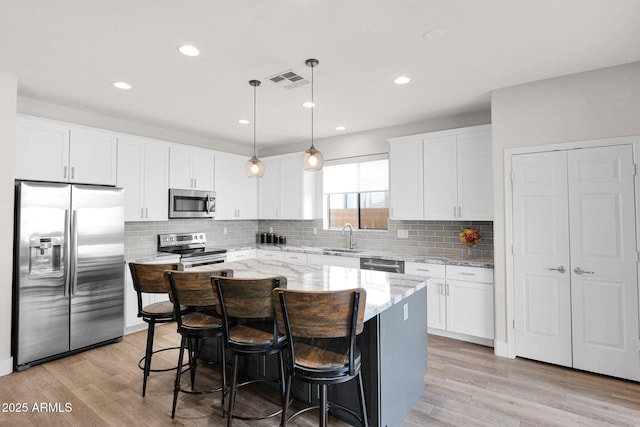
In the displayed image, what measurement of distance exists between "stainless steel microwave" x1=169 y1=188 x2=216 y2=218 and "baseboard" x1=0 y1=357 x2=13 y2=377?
7.40 ft

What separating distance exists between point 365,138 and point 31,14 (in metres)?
3.95

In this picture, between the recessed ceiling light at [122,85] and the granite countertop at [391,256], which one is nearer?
the recessed ceiling light at [122,85]

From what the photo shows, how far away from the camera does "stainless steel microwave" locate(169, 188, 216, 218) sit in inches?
189

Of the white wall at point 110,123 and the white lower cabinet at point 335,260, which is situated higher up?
the white wall at point 110,123

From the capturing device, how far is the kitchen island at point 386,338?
202 cm

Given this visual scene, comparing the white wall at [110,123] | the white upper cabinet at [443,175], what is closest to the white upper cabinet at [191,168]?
the white wall at [110,123]

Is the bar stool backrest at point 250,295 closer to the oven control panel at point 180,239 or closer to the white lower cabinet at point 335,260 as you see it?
the white lower cabinet at point 335,260

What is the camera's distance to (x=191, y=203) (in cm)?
504

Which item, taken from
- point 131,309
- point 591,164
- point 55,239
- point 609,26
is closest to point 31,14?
point 55,239

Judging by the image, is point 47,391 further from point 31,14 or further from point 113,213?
point 31,14

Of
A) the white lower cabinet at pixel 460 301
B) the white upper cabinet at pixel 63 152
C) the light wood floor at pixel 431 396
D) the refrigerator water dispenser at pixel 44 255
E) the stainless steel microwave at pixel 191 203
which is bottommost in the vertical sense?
the light wood floor at pixel 431 396

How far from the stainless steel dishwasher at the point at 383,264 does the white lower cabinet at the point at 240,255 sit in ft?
6.53

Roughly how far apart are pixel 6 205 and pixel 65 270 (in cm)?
79

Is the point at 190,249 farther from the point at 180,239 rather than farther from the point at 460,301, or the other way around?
the point at 460,301
